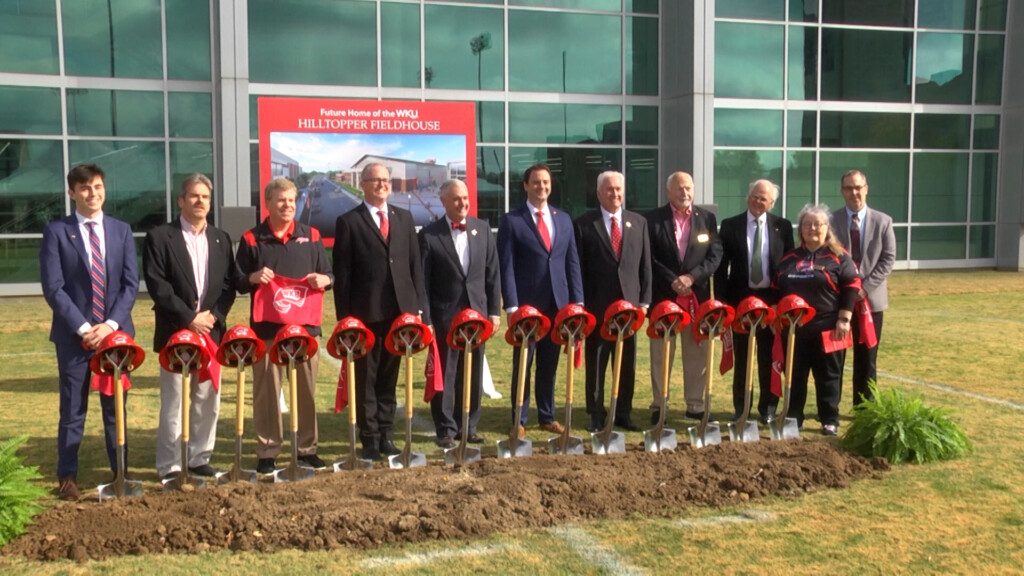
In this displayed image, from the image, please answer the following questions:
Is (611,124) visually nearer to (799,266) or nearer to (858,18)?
(858,18)

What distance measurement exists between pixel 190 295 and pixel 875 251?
495 centimetres

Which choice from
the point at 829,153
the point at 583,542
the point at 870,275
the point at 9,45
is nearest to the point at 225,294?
the point at 583,542

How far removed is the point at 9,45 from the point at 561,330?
15150mm

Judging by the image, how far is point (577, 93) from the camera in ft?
65.0

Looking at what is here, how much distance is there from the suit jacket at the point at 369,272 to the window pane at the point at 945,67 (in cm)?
1901

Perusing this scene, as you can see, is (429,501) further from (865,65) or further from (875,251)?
(865,65)

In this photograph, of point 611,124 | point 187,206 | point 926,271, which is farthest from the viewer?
point 926,271

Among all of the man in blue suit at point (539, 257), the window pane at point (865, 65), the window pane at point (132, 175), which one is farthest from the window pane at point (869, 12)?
the man in blue suit at point (539, 257)

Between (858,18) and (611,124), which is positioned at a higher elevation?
(858,18)

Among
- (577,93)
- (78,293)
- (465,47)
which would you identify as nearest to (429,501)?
(78,293)

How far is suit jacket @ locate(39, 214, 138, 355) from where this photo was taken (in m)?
5.14

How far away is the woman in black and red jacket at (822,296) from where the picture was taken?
22.0 ft

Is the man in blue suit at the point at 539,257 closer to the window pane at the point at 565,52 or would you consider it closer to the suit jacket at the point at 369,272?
the suit jacket at the point at 369,272

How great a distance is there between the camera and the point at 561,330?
5980 mm
